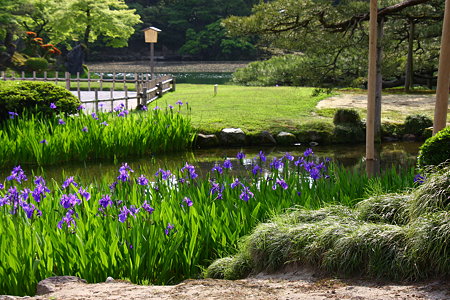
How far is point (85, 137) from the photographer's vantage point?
10.5 m

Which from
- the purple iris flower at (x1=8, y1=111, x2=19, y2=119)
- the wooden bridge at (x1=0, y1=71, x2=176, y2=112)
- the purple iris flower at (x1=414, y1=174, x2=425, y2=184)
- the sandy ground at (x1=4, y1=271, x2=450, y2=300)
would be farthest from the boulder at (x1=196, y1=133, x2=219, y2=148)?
the sandy ground at (x1=4, y1=271, x2=450, y2=300)

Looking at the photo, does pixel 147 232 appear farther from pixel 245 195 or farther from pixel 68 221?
pixel 245 195

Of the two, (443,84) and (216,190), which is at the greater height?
(443,84)

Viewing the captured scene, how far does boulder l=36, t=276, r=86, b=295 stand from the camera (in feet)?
12.4

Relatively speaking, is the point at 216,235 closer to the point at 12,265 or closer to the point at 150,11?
the point at 12,265

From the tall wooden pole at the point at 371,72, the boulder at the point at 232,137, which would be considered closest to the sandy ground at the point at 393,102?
the boulder at the point at 232,137

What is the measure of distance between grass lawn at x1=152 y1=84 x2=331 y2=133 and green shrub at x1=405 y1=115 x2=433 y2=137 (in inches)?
88.6

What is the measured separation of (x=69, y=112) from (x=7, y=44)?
2395cm

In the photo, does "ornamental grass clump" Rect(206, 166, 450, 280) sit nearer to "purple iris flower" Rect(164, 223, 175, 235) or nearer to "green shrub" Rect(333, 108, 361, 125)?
"purple iris flower" Rect(164, 223, 175, 235)

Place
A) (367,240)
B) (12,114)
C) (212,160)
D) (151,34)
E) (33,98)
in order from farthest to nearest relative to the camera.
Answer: (151,34)
(33,98)
(212,160)
(12,114)
(367,240)

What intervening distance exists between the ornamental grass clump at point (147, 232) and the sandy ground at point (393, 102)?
11.2 m

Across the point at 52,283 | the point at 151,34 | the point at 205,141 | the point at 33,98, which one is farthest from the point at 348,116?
the point at 151,34

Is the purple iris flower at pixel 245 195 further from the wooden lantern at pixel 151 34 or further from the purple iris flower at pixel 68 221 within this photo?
the wooden lantern at pixel 151 34

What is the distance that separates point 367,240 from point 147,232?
1.58 meters
